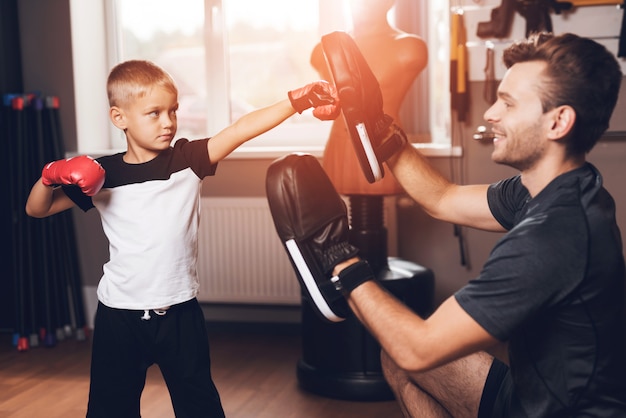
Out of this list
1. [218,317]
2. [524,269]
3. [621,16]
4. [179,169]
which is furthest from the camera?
[218,317]

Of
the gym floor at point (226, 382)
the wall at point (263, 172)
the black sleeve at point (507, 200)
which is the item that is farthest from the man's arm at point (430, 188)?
the wall at point (263, 172)

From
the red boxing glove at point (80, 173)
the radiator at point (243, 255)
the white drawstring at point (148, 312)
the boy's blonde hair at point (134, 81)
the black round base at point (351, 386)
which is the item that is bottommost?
the black round base at point (351, 386)

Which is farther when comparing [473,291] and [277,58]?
[277,58]

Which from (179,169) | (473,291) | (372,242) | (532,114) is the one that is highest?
(532,114)

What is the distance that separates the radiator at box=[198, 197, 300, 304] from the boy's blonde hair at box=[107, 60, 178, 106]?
1529mm

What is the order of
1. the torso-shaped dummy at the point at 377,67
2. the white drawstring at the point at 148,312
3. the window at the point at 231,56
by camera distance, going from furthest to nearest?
1. the window at the point at 231,56
2. the torso-shaped dummy at the point at 377,67
3. the white drawstring at the point at 148,312

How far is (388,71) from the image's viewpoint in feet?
7.75

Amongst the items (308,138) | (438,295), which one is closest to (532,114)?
(438,295)

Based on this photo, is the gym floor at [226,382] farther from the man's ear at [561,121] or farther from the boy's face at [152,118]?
the man's ear at [561,121]

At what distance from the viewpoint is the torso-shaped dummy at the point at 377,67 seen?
237cm

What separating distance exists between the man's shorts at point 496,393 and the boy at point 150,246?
0.65 metres

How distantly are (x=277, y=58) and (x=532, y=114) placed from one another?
91.2 inches

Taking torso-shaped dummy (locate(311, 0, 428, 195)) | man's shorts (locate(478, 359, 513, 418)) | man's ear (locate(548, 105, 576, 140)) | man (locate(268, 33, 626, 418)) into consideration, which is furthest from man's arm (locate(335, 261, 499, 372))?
torso-shaped dummy (locate(311, 0, 428, 195))

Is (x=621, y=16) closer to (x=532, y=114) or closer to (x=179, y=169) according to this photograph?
(x=532, y=114)
